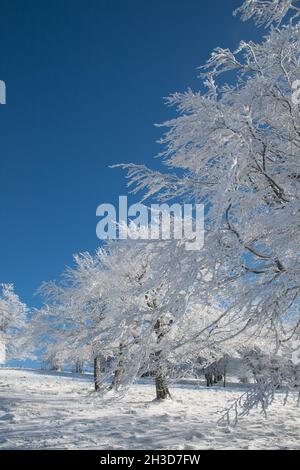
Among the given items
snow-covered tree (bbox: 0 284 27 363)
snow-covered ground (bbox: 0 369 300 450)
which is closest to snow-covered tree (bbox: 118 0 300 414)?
snow-covered ground (bbox: 0 369 300 450)

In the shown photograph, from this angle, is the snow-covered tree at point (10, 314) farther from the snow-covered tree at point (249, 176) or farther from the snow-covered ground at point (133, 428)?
the snow-covered tree at point (249, 176)

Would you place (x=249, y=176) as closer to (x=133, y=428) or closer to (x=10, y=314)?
(x=133, y=428)

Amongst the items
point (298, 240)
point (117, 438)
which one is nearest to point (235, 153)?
point (298, 240)

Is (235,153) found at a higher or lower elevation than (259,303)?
higher

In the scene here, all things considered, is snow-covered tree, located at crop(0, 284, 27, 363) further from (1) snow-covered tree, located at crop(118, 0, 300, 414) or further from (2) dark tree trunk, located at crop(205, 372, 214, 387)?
(1) snow-covered tree, located at crop(118, 0, 300, 414)

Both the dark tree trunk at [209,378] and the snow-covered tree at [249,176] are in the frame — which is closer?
the snow-covered tree at [249,176]

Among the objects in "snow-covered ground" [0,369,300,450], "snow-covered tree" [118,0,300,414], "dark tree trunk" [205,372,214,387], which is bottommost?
"dark tree trunk" [205,372,214,387]

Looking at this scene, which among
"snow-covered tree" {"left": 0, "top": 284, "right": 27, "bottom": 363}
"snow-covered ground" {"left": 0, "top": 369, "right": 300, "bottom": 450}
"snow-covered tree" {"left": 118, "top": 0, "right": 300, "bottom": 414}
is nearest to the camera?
"snow-covered tree" {"left": 118, "top": 0, "right": 300, "bottom": 414}

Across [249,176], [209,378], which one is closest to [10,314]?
[209,378]

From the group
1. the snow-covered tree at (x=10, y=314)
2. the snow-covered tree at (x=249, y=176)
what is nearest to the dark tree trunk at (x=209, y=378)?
the snow-covered tree at (x=10, y=314)

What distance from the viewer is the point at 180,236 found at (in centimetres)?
480

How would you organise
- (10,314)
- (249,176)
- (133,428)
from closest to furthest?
(249,176) → (133,428) → (10,314)
